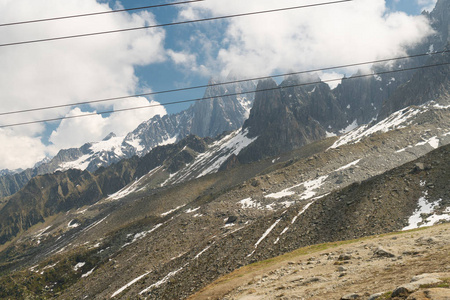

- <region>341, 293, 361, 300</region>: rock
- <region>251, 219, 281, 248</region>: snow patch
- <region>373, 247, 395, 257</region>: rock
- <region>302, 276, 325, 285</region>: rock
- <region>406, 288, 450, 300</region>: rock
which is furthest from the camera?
<region>251, 219, 281, 248</region>: snow patch

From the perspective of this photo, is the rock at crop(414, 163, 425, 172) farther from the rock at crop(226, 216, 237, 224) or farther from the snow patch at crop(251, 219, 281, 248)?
the rock at crop(226, 216, 237, 224)

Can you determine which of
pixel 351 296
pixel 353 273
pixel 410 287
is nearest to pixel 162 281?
pixel 353 273

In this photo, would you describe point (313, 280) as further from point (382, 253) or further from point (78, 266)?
point (78, 266)

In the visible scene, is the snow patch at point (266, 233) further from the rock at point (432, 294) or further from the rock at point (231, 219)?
the rock at point (432, 294)

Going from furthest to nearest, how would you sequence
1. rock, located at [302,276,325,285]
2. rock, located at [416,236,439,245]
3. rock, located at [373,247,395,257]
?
rock, located at [416,236,439,245]
rock, located at [373,247,395,257]
rock, located at [302,276,325,285]

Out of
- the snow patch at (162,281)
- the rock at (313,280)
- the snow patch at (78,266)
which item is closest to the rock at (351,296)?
the rock at (313,280)

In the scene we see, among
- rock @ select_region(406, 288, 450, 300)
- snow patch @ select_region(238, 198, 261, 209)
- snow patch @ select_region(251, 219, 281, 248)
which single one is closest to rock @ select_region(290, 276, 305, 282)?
rock @ select_region(406, 288, 450, 300)

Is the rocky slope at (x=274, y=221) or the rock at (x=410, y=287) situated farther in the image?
the rocky slope at (x=274, y=221)

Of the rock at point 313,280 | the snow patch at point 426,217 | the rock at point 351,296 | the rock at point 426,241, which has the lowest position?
the snow patch at point 426,217

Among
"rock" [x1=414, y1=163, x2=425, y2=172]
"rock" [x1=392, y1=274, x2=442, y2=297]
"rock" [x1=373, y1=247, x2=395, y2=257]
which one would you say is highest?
"rock" [x1=392, y1=274, x2=442, y2=297]

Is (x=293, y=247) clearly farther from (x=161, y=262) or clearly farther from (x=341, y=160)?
(x=341, y=160)

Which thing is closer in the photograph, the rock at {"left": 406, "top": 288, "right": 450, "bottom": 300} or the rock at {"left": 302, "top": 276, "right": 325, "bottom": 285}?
the rock at {"left": 406, "top": 288, "right": 450, "bottom": 300}

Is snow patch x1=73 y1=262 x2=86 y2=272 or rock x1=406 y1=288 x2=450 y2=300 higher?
rock x1=406 y1=288 x2=450 y2=300

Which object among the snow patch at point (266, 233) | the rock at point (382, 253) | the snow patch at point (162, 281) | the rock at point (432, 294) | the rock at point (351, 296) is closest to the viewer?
the rock at point (432, 294)
